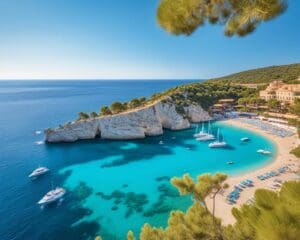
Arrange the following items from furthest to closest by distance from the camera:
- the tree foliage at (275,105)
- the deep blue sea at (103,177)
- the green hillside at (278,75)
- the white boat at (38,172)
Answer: the green hillside at (278,75), the tree foliage at (275,105), the white boat at (38,172), the deep blue sea at (103,177)

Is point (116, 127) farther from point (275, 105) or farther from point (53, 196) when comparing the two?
point (275, 105)

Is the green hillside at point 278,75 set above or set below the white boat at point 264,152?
above

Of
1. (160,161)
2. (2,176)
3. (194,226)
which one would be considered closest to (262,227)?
(194,226)

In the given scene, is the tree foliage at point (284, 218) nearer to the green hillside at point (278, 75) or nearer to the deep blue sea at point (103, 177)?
the deep blue sea at point (103, 177)

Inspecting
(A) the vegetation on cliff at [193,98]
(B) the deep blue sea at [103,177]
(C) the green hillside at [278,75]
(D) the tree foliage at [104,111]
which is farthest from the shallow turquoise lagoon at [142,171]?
(C) the green hillside at [278,75]

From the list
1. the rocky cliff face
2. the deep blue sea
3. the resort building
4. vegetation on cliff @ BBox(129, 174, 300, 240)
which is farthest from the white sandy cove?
the rocky cliff face

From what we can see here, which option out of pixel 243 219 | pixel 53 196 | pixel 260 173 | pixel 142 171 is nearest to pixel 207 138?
pixel 260 173

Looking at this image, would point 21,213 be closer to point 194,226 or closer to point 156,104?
point 194,226

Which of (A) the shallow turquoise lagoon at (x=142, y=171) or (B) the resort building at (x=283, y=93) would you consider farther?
(B) the resort building at (x=283, y=93)
